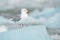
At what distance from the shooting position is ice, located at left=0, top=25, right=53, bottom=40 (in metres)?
1.63

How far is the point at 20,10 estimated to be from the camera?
1.82m

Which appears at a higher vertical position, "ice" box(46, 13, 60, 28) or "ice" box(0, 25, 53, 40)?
"ice" box(46, 13, 60, 28)

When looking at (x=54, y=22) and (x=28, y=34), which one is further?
(x=54, y=22)

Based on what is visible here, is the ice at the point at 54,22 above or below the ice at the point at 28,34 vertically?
above

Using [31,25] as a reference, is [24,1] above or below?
above

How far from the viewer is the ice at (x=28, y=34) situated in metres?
1.63

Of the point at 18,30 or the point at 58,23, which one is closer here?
the point at 18,30

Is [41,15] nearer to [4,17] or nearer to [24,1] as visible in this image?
[24,1]

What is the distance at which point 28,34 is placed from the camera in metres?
1.67

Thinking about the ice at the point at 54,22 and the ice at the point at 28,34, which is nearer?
the ice at the point at 28,34

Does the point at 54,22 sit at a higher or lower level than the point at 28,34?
higher

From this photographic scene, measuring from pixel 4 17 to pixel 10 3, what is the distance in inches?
7.1

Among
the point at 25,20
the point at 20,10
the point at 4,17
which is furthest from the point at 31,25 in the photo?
the point at 4,17

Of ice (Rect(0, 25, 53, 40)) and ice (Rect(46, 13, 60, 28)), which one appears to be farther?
ice (Rect(46, 13, 60, 28))
